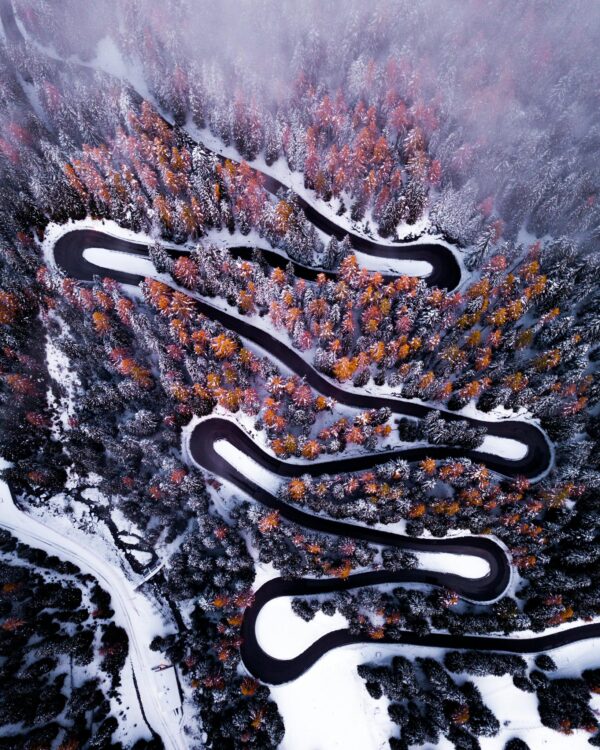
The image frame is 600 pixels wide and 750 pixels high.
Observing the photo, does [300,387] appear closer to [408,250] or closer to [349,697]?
[408,250]

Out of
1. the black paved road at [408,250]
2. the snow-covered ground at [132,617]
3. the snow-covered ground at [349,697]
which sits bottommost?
the snow-covered ground at [349,697]

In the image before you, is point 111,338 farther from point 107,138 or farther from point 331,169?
point 331,169

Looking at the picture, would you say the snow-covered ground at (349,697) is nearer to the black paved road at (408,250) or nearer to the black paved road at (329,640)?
the black paved road at (329,640)

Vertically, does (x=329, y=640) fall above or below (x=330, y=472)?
below

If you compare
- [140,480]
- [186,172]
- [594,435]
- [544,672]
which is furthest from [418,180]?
[544,672]

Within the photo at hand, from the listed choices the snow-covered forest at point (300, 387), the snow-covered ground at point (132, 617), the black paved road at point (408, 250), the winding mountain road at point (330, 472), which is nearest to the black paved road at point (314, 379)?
the winding mountain road at point (330, 472)

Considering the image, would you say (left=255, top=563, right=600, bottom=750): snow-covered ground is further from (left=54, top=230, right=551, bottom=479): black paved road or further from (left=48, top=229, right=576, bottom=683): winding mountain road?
(left=54, top=230, right=551, bottom=479): black paved road

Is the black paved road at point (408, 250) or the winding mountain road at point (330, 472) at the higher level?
the black paved road at point (408, 250)

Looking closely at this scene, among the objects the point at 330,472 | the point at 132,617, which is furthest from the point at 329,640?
the point at 132,617

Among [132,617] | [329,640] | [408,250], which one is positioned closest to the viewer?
[329,640]

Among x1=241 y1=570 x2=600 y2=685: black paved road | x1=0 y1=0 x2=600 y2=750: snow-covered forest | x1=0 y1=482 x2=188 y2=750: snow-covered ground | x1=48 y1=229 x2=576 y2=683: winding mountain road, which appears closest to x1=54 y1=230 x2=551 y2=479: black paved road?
x1=48 y1=229 x2=576 y2=683: winding mountain road
